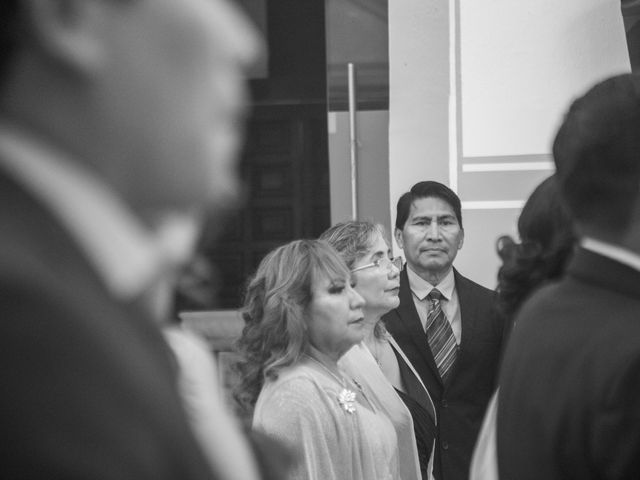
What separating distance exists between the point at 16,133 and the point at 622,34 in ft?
14.4

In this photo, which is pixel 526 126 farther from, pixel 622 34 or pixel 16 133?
pixel 16 133

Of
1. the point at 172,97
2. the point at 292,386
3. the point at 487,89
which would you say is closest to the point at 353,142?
the point at 487,89

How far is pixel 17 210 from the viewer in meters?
0.59

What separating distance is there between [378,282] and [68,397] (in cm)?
317

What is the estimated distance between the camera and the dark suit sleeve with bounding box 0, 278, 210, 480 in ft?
1.78

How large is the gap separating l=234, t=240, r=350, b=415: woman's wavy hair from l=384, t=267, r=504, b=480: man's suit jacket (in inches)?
35.4

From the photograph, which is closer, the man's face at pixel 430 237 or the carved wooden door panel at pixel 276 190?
the man's face at pixel 430 237

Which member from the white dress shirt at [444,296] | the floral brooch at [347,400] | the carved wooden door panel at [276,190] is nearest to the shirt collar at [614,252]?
the floral brooch at [347,400]

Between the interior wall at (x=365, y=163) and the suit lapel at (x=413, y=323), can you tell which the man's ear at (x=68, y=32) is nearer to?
the suit lapel at (x=413, y=323)

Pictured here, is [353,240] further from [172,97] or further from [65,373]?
[65,373]

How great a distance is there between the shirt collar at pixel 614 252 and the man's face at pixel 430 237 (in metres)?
2.65

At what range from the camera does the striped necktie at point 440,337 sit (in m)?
3.92

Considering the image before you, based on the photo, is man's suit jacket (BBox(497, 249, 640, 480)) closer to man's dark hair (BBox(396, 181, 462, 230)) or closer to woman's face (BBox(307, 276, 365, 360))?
woman's face (BBox(307, 276, 365, 360))

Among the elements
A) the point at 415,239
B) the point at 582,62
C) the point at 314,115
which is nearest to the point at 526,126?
the point at 582,62
